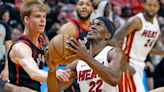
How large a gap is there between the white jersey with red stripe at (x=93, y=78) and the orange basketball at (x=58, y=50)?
1.31 ft

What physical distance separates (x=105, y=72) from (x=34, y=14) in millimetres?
1785

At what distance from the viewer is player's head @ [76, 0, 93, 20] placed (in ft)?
28.9

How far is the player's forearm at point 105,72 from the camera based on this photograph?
5.39 metres

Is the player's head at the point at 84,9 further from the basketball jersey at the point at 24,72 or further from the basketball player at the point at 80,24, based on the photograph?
the basketball jersey at the point at 24,72

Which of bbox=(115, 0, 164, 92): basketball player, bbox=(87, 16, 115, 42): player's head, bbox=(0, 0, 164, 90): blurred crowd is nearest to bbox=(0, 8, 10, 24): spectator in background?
bbox=(0, 0, 164, 90): blurred crowd

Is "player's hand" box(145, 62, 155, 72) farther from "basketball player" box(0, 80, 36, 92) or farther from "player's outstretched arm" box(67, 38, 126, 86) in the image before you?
"player's outstretched arm" box(67, 38, 126, 86)

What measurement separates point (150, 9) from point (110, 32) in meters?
3.62

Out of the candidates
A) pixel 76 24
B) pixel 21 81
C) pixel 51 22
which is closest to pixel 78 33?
pixel 76 24

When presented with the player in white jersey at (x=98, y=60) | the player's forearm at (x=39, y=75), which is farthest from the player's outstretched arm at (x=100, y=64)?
the player's forearm at (x=39, y=75)

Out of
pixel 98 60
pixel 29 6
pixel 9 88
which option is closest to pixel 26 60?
pixel 9 88

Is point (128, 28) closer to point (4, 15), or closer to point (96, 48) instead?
point (4, 15)

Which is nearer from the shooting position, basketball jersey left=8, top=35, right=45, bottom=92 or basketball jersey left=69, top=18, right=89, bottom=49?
basketball jersey left=8, top=35, right=45, bottom=92

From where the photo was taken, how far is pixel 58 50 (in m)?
5.77

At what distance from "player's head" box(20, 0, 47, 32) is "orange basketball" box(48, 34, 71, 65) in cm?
99
